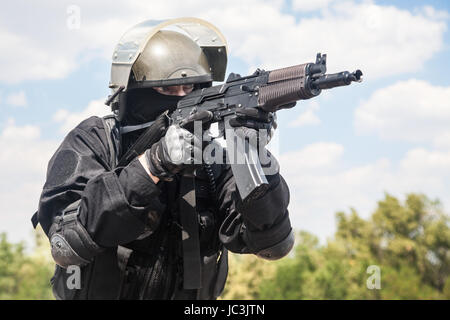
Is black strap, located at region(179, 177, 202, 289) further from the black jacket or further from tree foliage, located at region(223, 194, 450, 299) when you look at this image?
tree foliage, located at region(223, 194, 450, 299)

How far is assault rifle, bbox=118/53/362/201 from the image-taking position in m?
4.12

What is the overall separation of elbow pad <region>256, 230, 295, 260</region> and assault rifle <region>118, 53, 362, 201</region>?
0.68m

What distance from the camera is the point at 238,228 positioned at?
199 inches

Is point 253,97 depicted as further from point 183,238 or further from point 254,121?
point 183,238

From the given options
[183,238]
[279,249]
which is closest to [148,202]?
[183,238]

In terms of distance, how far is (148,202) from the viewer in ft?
14.8

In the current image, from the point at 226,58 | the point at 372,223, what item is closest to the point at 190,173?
the point at 226,58

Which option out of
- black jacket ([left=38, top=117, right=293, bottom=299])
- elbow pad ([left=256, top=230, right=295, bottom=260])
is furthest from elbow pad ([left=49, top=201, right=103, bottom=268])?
elbow pad ([left=256, top=230, right=295, bottom=260])

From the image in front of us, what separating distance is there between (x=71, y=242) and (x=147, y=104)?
1.39m

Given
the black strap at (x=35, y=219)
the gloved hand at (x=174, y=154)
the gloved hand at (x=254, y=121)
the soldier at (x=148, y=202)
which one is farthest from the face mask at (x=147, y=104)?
the black strap at (x=35, y=219)
